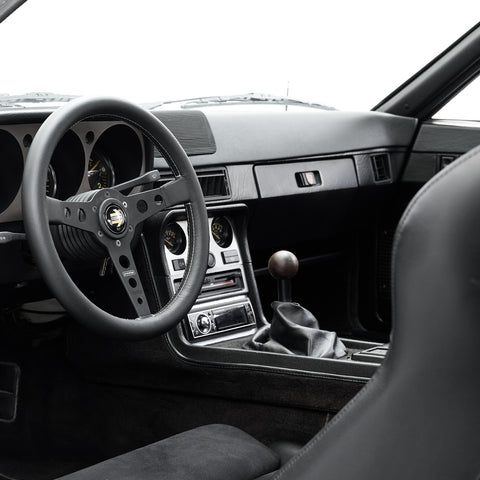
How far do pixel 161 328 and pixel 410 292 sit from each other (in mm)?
1013

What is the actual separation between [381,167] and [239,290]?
2.90 ft

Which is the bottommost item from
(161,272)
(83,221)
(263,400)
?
(263,400)

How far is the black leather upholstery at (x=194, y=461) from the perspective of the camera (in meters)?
1.50

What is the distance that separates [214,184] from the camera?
2.39 m

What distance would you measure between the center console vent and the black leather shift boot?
1.28 ft

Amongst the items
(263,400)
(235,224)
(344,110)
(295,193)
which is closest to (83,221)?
(263,400)

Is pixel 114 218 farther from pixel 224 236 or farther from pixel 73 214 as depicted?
pixel 224 236

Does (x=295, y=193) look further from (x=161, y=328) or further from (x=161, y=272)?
(x=161, y=328)

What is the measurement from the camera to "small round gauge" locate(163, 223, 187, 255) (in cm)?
222

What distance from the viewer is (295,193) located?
2691 millimetres

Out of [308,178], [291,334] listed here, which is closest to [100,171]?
[291,334]

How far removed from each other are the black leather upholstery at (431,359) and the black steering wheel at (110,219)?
0.83 meters

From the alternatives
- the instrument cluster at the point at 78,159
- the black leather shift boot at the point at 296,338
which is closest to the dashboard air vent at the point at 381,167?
the black leather shift boot at the point at 296,338

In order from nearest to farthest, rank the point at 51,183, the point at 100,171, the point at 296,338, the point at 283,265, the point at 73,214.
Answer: the point at 73,214
the point at 51,183
the point at 100,171
the point at 296,338
the point at 283,265
